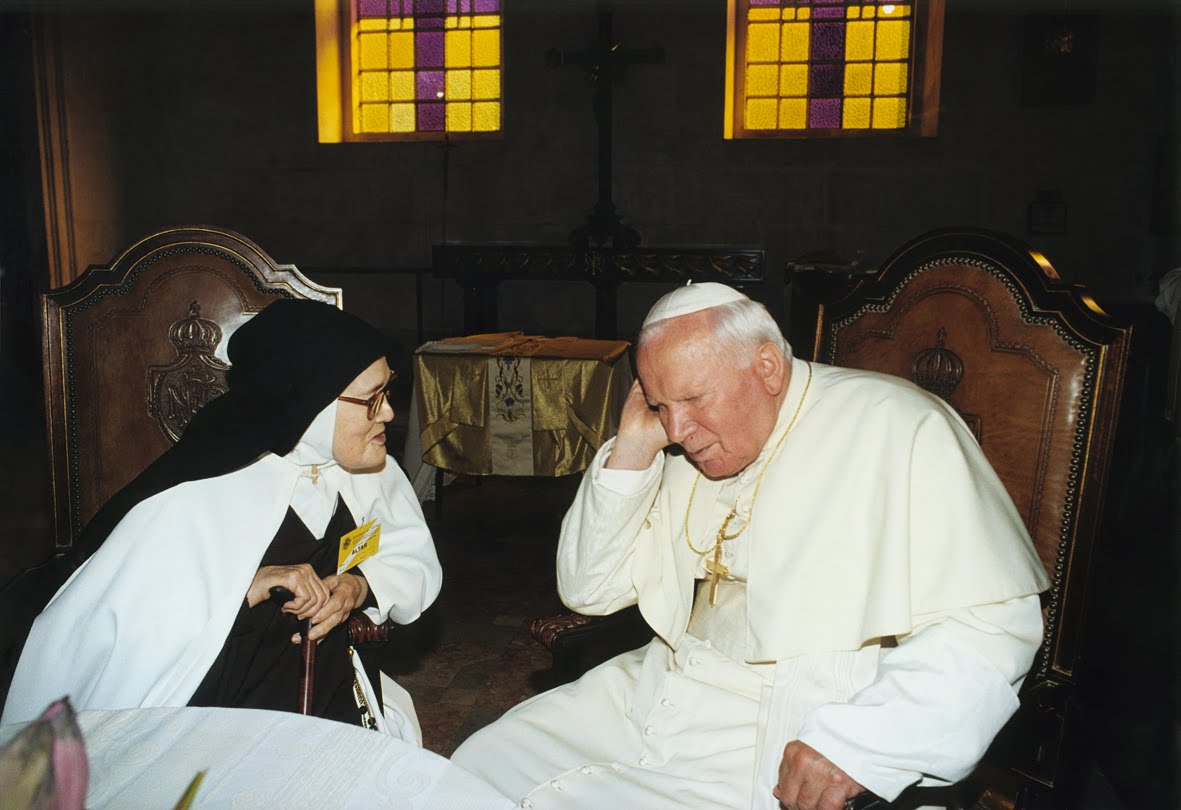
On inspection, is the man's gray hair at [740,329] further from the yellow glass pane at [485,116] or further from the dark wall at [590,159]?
the yellow glass pane at [485,116]

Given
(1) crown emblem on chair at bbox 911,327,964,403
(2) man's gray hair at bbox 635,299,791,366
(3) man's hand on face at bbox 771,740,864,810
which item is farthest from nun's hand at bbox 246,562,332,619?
(1) crown emblem on chair at bbox 911,327,964,403

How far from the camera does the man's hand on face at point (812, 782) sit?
1.57 m

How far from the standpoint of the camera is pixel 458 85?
10.3 m

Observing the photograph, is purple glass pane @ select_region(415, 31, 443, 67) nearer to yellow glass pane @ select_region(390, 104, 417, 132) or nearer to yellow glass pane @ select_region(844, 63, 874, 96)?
yellow glass pane @ select_region(390, 104, 417, 132)

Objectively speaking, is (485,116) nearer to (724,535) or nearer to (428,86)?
(428,86)

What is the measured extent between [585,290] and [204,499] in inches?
324

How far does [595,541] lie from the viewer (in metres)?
2.08

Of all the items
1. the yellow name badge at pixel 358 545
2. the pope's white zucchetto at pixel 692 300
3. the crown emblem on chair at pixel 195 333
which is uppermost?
the pope's white zucchetto at pixel 692 300

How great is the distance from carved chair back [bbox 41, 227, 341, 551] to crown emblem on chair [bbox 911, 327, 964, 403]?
5.43 ft

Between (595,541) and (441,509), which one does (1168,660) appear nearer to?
(595,541)

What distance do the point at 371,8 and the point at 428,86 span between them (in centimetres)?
112

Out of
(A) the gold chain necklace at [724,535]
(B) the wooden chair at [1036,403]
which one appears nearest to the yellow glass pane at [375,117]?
(B) the wooden chair at [1036,403]

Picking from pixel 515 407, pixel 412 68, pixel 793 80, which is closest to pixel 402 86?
pixel 412 68

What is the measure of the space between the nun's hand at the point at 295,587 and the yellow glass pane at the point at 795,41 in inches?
351
